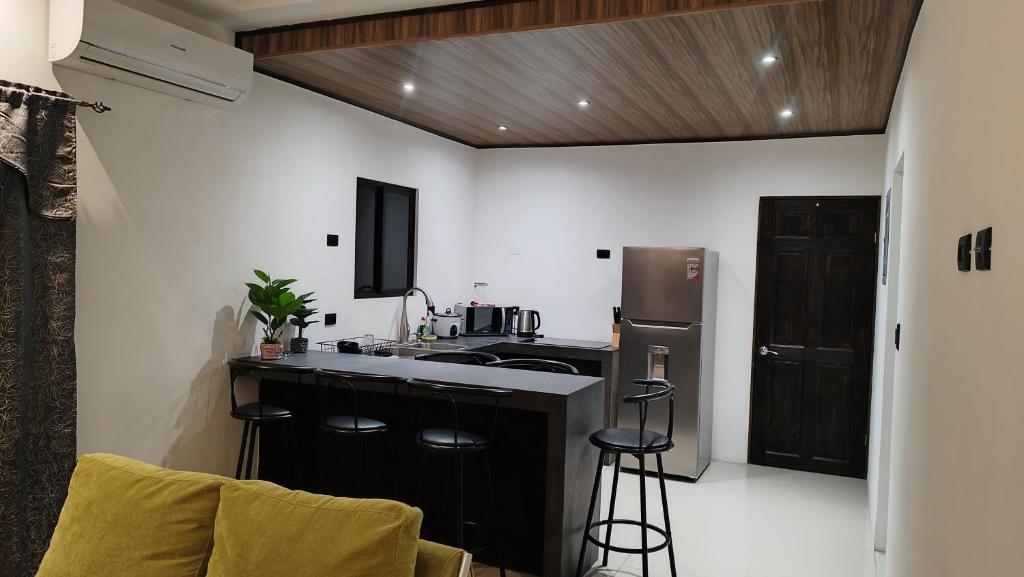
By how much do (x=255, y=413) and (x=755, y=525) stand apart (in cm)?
313

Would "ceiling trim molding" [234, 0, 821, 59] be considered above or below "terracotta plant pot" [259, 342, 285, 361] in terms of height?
above

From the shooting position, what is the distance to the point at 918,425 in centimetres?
237

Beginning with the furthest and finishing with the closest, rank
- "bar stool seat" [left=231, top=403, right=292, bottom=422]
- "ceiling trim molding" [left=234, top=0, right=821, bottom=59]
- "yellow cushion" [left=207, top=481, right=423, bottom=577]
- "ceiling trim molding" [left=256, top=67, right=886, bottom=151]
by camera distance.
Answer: "ceiling trim molding" [left=256, top=67, right=886, bottom=151] < "bar stool seat" [left=231, top=403, right=292, bottom=422] < "ceiling trim molding" [left=234, top=0, right=821, bottom=59] < "yellow cushion" [left=207, top=481, right=423, bottom=577]

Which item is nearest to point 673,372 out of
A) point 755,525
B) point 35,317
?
point 755,525

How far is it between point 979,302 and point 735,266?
4.66m

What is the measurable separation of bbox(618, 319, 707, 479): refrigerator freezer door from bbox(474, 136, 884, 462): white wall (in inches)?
22.9

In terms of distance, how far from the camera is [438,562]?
1916mm

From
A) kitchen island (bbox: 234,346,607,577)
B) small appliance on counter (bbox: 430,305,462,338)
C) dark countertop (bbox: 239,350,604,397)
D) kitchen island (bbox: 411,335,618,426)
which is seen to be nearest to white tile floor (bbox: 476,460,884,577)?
kitchen island (bbox: 234,346,607,577)

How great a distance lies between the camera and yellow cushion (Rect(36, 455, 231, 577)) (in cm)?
206

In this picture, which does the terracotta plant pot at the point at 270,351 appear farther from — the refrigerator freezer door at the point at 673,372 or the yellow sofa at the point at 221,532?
the refrigerator freezer door at the point at 673,372

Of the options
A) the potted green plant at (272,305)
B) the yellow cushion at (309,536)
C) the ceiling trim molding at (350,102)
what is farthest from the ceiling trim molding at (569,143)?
the yellow cushion at (309,536)

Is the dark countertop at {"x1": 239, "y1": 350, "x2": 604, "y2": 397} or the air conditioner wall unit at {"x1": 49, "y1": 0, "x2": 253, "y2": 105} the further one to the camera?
the dark countertop at {"x1": 239, "y1": 350, "x2": 604, "y2": 397}

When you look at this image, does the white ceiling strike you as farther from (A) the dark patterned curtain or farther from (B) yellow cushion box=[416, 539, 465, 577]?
(B) yellow cushion box=[416, 539, 465, 577]

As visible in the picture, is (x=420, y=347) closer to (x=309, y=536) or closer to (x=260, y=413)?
(x=260, y=413)
